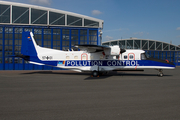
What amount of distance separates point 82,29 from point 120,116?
1889 cm

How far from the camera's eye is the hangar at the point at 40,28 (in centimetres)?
2031

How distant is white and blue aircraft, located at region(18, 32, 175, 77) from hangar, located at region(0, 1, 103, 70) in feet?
22.0

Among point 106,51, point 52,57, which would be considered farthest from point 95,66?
point 52,57

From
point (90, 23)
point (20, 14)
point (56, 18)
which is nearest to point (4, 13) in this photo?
point (20, 14)

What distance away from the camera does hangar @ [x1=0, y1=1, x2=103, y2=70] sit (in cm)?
2031

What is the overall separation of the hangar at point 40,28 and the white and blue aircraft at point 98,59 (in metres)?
6.71

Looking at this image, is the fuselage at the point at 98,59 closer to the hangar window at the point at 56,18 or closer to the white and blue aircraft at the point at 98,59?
the white and blue aircraft at the point at 98,59

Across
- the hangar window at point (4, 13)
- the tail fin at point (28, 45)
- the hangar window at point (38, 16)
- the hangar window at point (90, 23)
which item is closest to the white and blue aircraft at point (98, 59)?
the tail fin at point (28, 45)

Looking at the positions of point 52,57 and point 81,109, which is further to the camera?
point 52,57

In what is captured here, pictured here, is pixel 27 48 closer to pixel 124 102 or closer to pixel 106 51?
pixel 106 51

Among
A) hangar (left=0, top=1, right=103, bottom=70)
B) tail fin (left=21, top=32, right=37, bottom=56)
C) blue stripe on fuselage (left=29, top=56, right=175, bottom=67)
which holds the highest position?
hangar (left=0, top=1, right=103, bottom=70)

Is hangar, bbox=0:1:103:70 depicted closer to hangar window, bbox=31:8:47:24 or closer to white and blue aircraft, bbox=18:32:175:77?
hangar window, bbox=31:8:47:24

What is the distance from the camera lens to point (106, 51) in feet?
41.7

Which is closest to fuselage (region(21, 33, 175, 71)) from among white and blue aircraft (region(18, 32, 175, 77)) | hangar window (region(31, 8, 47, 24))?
white and blue aircraft (region(18, 32, 175, 77))
